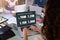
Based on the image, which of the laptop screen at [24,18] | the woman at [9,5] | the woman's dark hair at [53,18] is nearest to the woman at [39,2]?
the woman at [9,5]

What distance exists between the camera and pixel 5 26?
1.17 m

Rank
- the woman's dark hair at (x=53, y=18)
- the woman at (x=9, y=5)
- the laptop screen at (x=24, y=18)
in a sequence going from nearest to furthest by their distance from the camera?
the woman's dark hair at (x=53, y=18), the laptop screen at (x=24, y=18), the woman at (x=9, y=5)

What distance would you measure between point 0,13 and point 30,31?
591 millimetres

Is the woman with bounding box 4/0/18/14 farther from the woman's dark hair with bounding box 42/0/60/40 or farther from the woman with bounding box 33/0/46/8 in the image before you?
the woman's dark hair with bounding box 42/0/60/40

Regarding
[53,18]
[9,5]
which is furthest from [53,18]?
[9,5]

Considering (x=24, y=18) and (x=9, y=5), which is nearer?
(x=24, y=18)

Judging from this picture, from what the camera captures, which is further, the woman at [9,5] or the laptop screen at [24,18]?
the woman at [9,5]

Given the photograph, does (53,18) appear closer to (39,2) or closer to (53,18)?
(53,18)

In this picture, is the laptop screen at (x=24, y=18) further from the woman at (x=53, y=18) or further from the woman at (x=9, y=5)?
the woman at (x=53, y=18)

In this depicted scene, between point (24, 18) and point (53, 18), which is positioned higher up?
point (53, 18)

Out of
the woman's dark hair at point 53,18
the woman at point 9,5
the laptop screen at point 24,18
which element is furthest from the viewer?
the woman at point 9,5

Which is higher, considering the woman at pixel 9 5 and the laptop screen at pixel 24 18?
the woman at pixel 9 5

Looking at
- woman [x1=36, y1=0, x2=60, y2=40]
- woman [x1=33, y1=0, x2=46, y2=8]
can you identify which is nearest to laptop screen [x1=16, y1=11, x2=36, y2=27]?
woman [x1=33, y1=0, x2=46, y2=8]

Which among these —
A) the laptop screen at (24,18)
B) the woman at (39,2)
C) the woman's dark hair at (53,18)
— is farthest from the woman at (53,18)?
the woman at (39,2)
